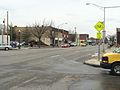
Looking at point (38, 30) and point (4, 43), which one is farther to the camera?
point (38, 30)

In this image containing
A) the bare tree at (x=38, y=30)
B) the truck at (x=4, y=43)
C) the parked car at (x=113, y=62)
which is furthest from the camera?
the bare tree at (x=38, y=30)

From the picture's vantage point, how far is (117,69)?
17859 mm

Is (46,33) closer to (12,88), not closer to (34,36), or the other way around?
(34,36)

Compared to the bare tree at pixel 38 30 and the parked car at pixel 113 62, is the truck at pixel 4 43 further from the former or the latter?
the parked car at pixel 113 62

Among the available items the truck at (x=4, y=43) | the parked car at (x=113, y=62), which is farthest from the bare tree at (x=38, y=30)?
the parked car at (x=113, y=62)

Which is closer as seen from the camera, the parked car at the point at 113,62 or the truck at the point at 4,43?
the parked car at the point at 113,62

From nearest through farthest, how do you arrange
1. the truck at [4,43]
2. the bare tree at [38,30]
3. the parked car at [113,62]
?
the parked car at [113,62], the truck at [4,43], the bare tree at [38,30]

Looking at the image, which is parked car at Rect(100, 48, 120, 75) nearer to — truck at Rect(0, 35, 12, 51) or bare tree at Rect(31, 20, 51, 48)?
truck at Rect(0, 35, 12, 51)

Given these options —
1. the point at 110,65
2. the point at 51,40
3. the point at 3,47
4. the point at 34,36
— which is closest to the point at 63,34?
the point at 51,40

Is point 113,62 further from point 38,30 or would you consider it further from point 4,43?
point 38,30

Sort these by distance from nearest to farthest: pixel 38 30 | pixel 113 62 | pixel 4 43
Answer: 1. pixel 113 62
2. pixel 4 43
3. pixel 38 30

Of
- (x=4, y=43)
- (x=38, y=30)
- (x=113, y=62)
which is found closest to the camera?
(x=113, y=62)

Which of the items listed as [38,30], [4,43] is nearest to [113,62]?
[4,43]

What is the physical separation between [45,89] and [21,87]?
1.02m
